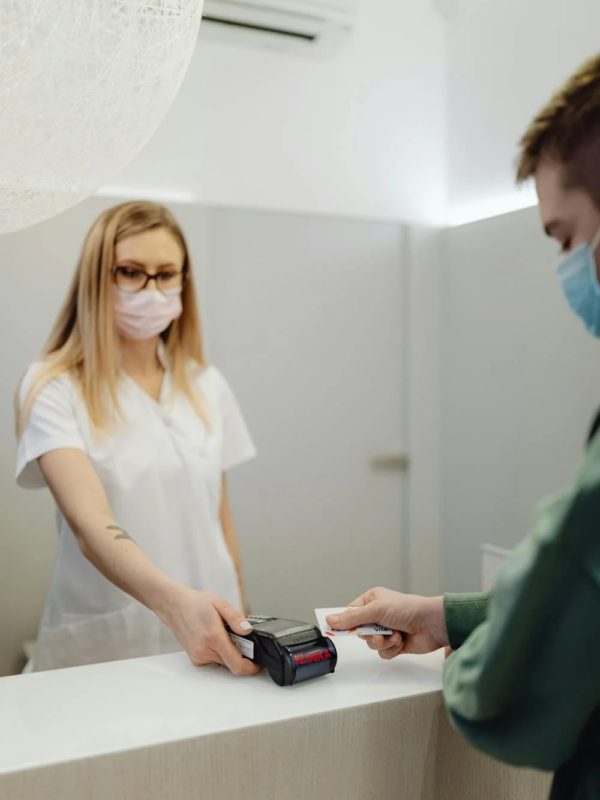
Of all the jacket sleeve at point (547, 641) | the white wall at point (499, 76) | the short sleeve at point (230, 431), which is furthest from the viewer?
the white wall at point (499, 76)

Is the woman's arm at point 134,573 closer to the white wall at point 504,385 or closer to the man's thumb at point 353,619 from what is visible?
the man's thumb at point 353,619

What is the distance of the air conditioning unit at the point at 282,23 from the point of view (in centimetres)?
257

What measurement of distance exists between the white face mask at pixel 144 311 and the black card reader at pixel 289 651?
98 centimetres

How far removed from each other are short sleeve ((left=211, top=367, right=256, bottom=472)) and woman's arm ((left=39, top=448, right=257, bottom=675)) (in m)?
0.47

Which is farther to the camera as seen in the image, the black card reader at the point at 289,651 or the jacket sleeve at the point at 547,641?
the black card reader at the point at 289,651

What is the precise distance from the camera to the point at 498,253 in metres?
2.81

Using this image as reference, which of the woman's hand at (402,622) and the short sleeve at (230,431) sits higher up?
the short sleeve at (230,431)

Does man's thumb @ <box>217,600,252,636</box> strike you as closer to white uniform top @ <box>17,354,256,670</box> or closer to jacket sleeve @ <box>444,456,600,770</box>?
jacket sleeve @ <box>444,456,600,770</box>

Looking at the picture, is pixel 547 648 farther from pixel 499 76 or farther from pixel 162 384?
pixel 499 76

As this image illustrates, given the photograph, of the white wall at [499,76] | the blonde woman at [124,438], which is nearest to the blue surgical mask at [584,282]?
the blonde woman at [124,438]

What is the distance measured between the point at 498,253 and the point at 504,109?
52 cm

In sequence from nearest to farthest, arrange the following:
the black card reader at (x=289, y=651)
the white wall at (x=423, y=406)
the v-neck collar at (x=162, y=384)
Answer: the black card reader at (x=289, y=651) < the v-neck collar at (x=162, y=384) < the white wall at (x=423, y=406)

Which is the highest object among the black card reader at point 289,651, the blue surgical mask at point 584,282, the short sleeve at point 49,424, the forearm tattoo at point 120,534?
the blue surgical mask at point 584,282

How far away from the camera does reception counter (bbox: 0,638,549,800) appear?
770mm
